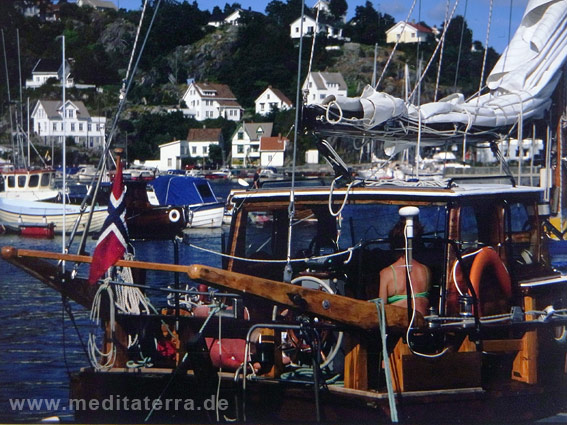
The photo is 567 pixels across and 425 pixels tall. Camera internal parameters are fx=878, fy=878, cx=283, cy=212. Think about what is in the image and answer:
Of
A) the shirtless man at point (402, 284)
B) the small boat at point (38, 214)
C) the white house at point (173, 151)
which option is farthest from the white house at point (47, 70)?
the small boat at point (38, 214)

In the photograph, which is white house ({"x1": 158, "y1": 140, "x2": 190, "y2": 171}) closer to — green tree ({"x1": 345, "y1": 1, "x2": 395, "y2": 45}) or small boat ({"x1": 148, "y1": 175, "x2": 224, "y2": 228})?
green tree ({"x1": 345, "y1": 1, "x2": 395, "y2": 45})

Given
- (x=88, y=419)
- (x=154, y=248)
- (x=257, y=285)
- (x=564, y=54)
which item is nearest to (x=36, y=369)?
(x=88, y=419)

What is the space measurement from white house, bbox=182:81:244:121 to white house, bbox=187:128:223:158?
0.26 meters

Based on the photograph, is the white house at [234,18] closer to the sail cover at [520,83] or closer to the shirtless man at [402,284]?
the sail cover at [520,83]

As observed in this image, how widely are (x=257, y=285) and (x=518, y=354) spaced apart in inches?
94.6

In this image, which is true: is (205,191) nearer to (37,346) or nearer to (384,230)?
(37,346)

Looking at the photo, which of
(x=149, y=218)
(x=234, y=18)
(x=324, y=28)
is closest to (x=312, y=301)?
(x=234, y=18)

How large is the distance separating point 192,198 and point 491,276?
3009 centimetres

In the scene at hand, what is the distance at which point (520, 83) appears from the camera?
967 cm

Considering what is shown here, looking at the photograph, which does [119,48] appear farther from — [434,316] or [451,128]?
[434,316]

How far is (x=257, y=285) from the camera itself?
595cm

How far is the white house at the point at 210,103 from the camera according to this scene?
13750 mm

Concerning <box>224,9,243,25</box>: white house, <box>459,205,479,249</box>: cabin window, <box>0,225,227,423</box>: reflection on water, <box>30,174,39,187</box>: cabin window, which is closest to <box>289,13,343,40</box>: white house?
<box>224,9,243,25</box>: white house

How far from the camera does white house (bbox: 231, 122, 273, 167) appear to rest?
14750 mm
